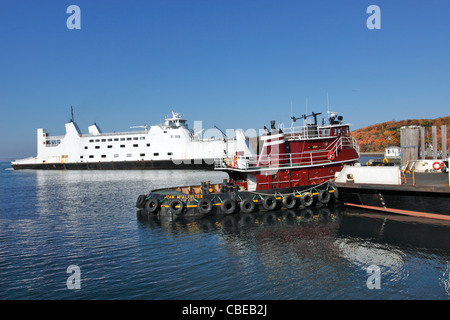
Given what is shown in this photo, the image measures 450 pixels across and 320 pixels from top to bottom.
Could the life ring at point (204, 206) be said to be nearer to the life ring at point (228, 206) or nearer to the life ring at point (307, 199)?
the life ring at point (228, 206)

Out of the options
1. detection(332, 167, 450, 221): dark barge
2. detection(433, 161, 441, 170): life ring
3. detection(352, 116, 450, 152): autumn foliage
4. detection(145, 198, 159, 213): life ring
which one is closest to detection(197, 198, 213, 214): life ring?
detection(145, 198, 159, 213): life ring

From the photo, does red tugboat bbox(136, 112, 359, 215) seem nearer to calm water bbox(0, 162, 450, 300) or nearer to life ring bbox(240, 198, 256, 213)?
life ring bbox(240, 198, 256, 213)

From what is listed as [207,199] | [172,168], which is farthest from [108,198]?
[172,168]

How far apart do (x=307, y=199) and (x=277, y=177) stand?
232 cm

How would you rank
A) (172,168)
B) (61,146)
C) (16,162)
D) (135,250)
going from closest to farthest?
(135,250)
(172,168)
(61,146)
(16,162)

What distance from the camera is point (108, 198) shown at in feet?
97.9

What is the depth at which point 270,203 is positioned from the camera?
20.0 metres

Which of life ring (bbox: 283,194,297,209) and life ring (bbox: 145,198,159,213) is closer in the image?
life ring (bbox: 145,198,159,213)

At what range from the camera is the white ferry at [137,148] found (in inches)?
2616

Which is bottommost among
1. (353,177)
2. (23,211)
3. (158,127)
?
(23,211)

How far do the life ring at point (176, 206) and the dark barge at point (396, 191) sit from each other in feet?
30.8

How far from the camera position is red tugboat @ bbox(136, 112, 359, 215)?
64.1 ft

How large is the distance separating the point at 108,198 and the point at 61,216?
26.1ft
